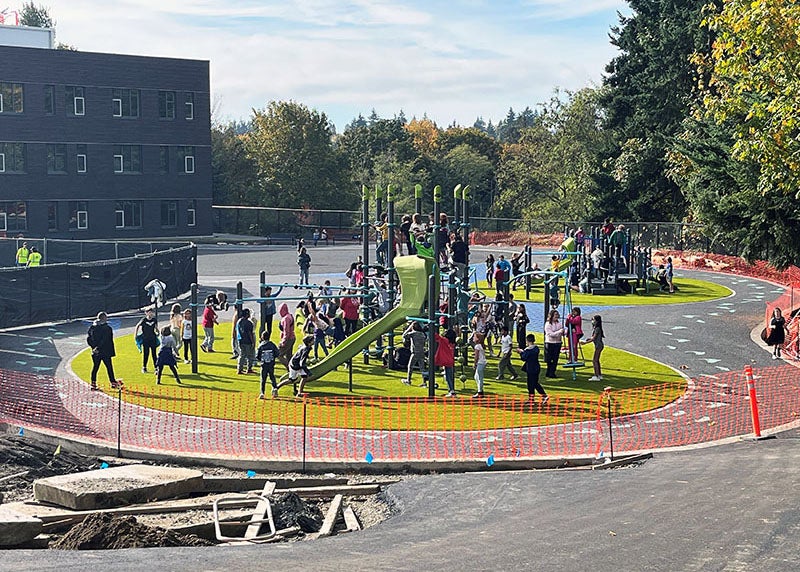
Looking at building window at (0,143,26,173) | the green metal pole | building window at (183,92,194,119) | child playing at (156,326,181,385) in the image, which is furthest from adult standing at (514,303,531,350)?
building window at (183,92,194,119)

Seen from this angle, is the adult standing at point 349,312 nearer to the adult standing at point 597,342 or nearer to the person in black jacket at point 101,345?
the adult standing at point 597,342

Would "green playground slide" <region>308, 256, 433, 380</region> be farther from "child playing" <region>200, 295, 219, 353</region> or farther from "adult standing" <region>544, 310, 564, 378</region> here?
"child playing" <region>200, 295, 219, 353</region>

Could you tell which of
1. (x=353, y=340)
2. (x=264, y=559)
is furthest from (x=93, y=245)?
(x=264, y=559)

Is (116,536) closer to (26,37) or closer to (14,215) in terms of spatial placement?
(14,215)

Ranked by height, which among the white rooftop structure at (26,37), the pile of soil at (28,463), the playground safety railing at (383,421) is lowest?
the playground safety railing at (383,421)

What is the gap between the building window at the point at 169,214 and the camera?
74.2 meters

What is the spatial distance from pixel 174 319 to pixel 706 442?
46.7 feet

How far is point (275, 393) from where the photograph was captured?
23.1m

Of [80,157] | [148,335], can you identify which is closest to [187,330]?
[148,335]

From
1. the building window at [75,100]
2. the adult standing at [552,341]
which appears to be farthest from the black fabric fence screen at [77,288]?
the building window at [75,100]

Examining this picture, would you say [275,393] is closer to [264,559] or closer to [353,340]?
[353,340]

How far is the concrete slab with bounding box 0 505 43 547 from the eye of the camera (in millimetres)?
12062

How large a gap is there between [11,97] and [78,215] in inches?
330

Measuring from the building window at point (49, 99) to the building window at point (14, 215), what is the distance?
6076 millimetres
